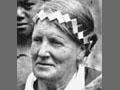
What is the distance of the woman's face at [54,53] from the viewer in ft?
10.6

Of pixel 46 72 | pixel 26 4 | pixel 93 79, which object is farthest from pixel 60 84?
pixel 26 4

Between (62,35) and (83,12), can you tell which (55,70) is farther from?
(83,12)

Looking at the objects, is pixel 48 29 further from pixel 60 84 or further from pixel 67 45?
pixel 60 84

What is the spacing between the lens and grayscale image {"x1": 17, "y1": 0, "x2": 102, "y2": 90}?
127 inches

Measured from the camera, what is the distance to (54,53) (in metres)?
3.22

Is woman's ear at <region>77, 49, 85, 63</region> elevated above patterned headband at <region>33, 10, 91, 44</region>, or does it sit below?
below

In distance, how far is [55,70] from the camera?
3244 millimetres

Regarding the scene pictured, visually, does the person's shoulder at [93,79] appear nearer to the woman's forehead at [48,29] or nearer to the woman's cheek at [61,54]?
the woman's cheek at [61,54]

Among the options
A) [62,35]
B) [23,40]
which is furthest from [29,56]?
[62,35]

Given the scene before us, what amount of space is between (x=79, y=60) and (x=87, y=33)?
20 centimetres

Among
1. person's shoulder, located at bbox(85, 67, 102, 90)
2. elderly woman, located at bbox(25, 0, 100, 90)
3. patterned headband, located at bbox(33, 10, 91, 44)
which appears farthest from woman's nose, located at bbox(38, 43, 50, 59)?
person's shoulder, located at bbox(85, 67, 102, 90)

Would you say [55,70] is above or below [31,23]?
below

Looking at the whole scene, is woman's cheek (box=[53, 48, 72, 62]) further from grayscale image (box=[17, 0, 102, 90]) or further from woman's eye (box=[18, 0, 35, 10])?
woman's eye (box=[18, 0, 35, 10])

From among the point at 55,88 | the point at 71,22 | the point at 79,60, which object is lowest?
the point at 55,88
